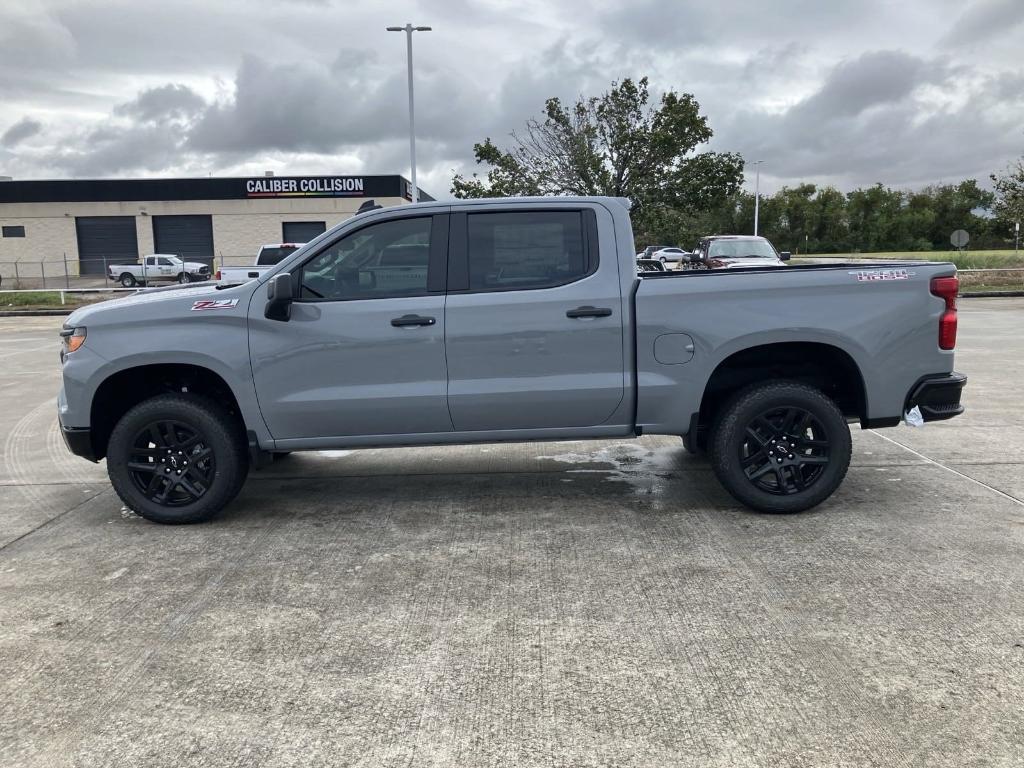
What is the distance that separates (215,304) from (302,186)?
43.1 metres

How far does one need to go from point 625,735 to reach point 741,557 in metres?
1.85

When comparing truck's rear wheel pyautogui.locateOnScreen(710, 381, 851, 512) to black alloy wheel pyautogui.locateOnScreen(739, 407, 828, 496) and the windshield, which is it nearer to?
black alloy wheel pyautogui.locateOnScreen(739, 407, 828, 496)

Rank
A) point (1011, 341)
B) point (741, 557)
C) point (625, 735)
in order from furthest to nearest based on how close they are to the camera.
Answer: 1. point (1011, 341)
2. point (741, 557)
3. point (625, 735)

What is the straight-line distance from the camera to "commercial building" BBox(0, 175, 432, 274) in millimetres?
46031

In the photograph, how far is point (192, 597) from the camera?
4.19 m

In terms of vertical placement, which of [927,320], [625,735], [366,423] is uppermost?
[927,320]

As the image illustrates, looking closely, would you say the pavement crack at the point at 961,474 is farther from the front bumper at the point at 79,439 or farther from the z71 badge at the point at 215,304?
the front bumper at the point at 79,439

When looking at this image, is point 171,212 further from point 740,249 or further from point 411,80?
point 740,249

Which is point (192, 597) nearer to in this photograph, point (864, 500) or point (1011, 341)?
point (864, 500)

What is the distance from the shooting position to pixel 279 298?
4.88 meters

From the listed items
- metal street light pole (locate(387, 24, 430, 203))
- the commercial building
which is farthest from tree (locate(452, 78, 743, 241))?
the commercial building

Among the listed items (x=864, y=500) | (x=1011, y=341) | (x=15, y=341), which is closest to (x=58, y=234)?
(x=15, y=341)

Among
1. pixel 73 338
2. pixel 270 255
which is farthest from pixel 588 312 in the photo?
pixel 270 255

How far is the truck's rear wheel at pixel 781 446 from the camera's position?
5.12 meters
